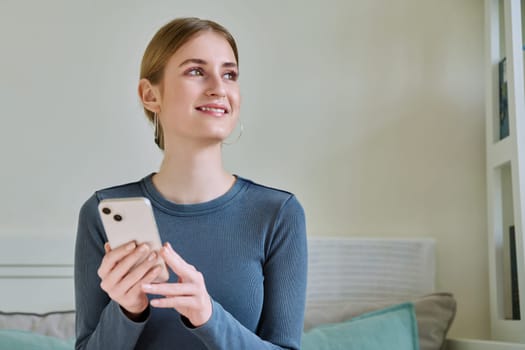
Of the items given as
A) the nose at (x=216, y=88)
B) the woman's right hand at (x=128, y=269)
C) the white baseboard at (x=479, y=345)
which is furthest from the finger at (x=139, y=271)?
the white baseboard at (x=479, y=345)

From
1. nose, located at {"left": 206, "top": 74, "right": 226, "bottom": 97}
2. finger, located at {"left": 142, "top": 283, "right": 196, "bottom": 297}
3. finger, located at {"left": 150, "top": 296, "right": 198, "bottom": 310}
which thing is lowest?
finger, located at {"left": 150, "top": 296, "right": 198, "bottom": 310}

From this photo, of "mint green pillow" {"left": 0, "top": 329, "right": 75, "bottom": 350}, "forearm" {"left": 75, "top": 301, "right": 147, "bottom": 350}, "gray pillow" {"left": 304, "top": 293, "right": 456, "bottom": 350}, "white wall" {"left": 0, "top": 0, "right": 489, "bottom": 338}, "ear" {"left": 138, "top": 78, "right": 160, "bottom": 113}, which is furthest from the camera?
"white wall" {"left": 0, "top": 0, "right": 489, "bottom": 338}

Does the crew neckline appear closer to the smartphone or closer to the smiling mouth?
the smiling mouth

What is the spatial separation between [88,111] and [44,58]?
201 mm

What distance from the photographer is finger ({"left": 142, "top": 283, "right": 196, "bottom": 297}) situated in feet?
3.01

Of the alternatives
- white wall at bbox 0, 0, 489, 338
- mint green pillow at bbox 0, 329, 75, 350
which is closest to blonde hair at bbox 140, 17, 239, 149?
mint green pillow at bbox 0, 329, 75, 350

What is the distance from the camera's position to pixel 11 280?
189 cm

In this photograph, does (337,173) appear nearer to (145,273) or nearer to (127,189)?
(127,189)

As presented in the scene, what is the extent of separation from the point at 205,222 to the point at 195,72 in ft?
0.84

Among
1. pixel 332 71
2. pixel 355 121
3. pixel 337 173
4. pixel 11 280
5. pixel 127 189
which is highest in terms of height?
pixel 332 71

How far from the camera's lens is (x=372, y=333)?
163cm

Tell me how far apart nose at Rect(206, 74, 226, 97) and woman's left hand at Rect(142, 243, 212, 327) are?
33 centimetres

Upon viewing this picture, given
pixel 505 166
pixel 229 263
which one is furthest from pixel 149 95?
pixel 505 166

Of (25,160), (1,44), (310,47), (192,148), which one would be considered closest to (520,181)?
(310,47)
